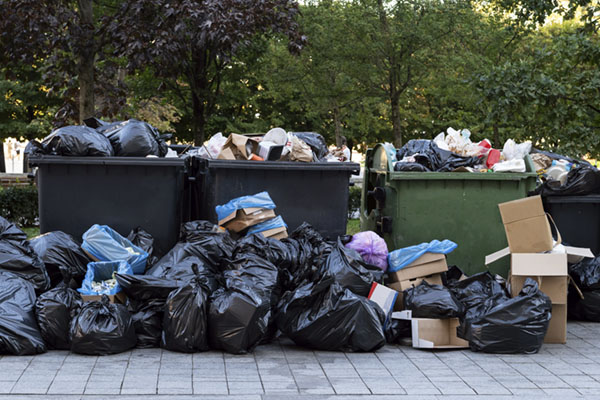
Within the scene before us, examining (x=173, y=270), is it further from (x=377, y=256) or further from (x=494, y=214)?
(x=494, y=214)

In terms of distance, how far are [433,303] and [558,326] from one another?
38.3 inches

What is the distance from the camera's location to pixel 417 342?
482cm

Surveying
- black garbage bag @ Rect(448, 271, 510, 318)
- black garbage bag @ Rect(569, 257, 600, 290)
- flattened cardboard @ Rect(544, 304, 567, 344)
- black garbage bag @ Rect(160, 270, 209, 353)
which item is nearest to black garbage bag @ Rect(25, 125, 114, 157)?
black garbage bag @ Rect(160, 270, 209, 353)

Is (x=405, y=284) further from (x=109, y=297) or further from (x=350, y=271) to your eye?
(x=109, y=297)

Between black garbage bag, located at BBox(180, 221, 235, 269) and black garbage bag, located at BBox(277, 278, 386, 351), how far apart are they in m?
0.79

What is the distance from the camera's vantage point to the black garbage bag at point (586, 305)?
18.8 feet

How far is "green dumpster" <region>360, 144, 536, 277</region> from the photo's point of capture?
6105mm

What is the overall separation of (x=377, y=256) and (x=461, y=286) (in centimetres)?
66

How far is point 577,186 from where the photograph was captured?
6.24 m

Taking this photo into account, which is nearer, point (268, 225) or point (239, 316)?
point (239, 316)

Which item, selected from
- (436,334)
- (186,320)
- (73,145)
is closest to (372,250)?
(436,334)

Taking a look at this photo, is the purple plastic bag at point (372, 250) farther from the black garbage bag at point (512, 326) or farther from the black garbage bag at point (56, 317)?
the black garbage bag at point (56, 317)

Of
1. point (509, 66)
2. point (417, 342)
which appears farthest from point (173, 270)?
point (509, 66)

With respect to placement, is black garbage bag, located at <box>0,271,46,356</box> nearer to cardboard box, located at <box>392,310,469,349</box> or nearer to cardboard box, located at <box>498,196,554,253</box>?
cardboard box, located at <box>392,310,469,349</box>
